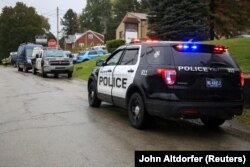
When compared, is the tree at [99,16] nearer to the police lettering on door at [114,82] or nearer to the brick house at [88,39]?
the brick house at [88,39]

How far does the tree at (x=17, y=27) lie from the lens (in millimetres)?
93375

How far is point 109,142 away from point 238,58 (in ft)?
38.0

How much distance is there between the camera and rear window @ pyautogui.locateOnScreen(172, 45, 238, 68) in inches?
330

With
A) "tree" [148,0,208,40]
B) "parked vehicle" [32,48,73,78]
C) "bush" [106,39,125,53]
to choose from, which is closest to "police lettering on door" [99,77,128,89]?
"parked vehicle" [32,48,73,78]

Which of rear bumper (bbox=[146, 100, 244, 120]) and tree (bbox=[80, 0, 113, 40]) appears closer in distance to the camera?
rear bumper (bbox=[146, 100, 244, 120])

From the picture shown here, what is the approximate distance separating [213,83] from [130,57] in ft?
7.49

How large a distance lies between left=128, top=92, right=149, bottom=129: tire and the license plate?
137 cm

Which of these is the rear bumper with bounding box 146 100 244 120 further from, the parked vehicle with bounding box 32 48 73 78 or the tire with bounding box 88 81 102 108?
the parked vehicle with bounding box 32 48 73 78

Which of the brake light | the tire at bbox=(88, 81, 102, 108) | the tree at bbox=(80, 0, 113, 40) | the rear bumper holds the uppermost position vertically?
the tree at bbox=(80, 0, 113, 40)

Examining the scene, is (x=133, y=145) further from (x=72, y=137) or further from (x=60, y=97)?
(x=60, y=97)

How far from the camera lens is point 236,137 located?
8.54 metres

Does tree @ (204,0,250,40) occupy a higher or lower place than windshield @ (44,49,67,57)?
higher

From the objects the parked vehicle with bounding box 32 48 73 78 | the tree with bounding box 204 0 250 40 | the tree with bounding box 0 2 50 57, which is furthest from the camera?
the tree with bounding box 0 2 50 57

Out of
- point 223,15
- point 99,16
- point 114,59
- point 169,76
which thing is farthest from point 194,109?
point 99,16
